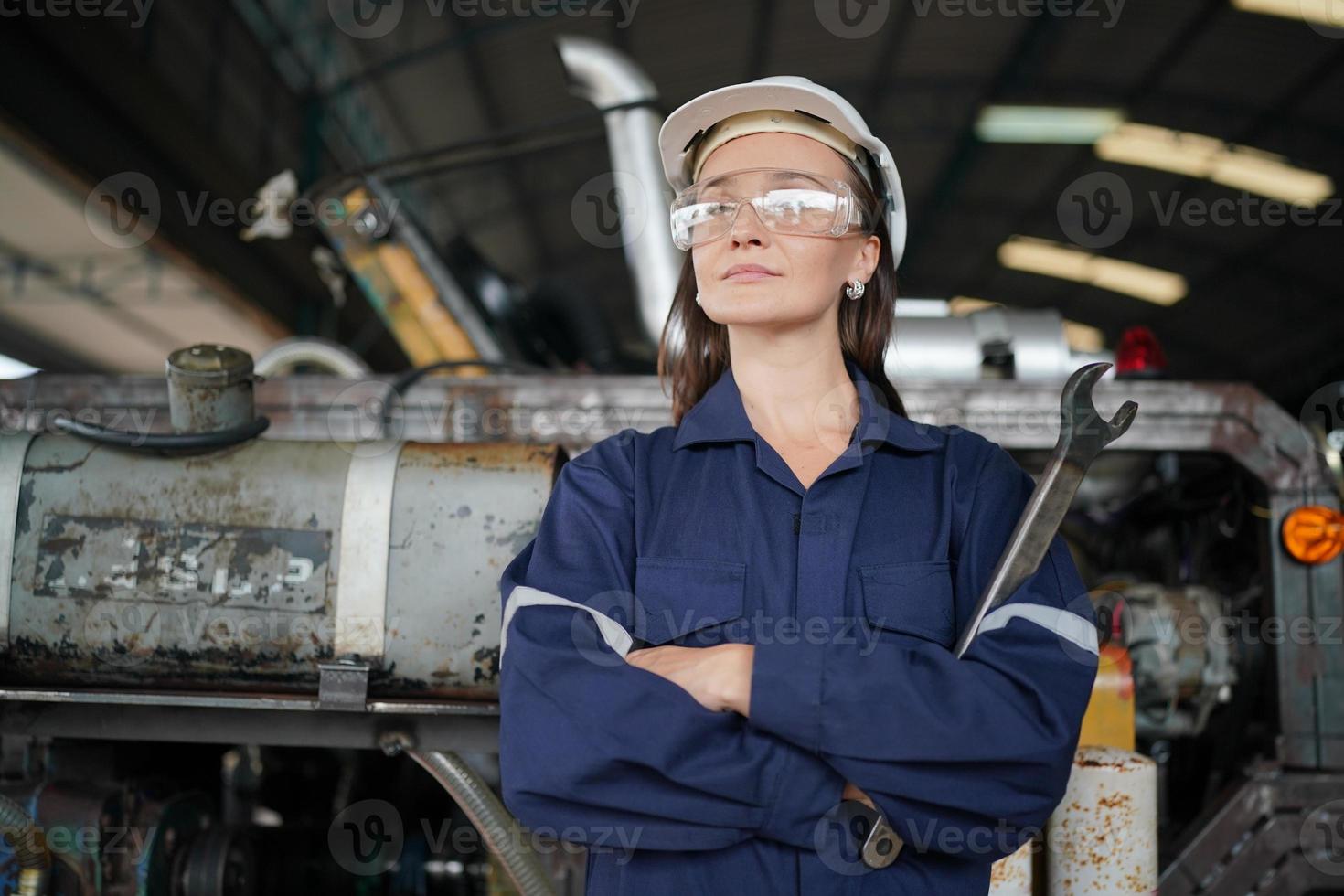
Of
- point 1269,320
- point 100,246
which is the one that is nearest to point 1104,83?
point 1269,320

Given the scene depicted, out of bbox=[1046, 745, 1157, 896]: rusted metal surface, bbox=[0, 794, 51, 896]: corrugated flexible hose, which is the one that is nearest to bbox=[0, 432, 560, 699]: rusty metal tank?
bbox=[0, 794, 51, 896]: corrugated flexible hose

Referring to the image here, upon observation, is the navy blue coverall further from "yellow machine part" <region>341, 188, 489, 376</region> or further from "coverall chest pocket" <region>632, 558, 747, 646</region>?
"yellow machine part" <region>341, 188, 489, 376</region>

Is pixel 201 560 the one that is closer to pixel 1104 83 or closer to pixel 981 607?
pixel 981 607

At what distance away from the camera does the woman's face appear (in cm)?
150

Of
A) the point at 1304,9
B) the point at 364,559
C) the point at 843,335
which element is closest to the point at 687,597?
the point at 843,335

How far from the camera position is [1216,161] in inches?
376

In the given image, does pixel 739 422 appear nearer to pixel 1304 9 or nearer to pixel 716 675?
pixel 716 675

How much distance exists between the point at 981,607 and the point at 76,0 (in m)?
5.62

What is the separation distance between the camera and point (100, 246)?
765 centimetres

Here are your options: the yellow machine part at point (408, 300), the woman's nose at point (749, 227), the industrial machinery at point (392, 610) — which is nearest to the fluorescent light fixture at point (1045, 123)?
the industrial machinery at point (392, 610)

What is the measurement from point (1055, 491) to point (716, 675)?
513 millimetres

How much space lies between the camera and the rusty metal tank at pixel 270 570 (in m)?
1.80

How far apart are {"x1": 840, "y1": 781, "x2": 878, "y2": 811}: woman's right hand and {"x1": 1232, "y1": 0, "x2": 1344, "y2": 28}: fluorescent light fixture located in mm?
7347

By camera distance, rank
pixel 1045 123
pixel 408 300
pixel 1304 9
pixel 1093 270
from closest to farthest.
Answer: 1. pixel 408 300
2. pixel 1304 9
3. pixel 1045 123
4. pixel 1093 270
